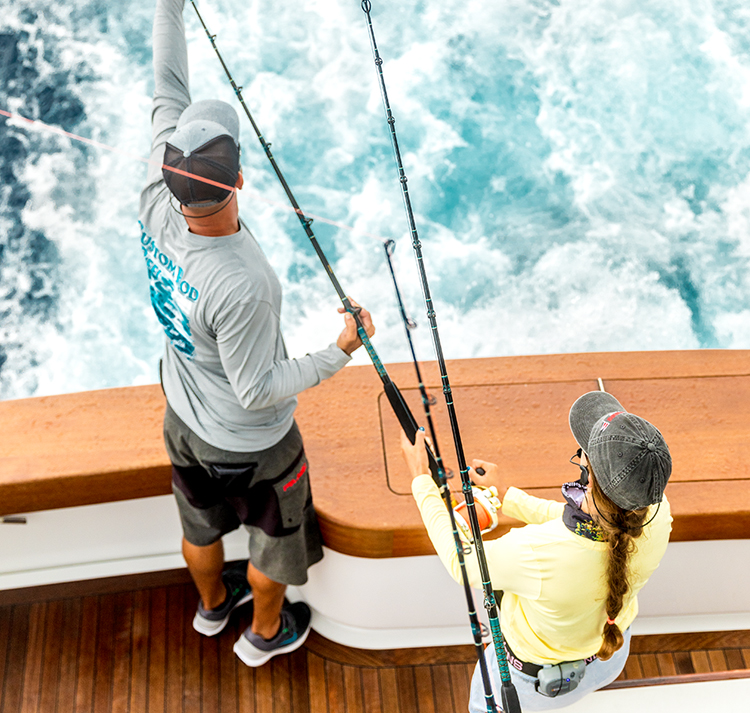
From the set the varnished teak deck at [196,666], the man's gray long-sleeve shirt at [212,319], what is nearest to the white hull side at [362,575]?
the varnished teak deck at [196,666]

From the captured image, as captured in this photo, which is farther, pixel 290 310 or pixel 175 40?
pixel 290 310

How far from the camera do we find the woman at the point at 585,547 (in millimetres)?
909

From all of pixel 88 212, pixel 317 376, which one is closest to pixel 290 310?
pixel 88 212

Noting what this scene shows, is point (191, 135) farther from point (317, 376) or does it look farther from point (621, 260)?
point (621, 260)

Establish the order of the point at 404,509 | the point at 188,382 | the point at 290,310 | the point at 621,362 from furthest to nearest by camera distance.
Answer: the point at 290,310 < the point at 621,362 < the point at 404,509 < the point at 188,382

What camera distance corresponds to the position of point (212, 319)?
111 centimetres

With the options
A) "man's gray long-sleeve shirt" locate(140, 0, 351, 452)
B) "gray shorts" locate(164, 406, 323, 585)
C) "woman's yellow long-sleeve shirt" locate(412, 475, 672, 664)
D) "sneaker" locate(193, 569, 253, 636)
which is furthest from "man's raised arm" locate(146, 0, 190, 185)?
"sneaker" locate(193, 569, 253, 636)

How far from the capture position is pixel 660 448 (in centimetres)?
91

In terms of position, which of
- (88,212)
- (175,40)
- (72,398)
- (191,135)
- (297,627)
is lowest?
(297,627)

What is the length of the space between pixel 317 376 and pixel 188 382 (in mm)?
270

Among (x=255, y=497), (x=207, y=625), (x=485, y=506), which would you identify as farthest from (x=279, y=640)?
(x=485, y=506)

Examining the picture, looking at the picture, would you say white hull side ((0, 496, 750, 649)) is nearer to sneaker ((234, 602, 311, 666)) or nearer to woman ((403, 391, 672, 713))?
sneaker ((234, 602, 311, 666))

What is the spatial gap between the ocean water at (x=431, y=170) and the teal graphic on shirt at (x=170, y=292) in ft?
5.78

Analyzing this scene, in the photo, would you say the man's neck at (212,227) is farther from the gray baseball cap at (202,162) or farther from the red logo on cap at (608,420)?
the red logo on cap at (608,420)
